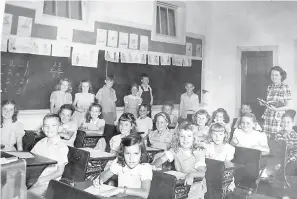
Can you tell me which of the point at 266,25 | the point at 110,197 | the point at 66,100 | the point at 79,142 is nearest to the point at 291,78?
A: the point at 266,25

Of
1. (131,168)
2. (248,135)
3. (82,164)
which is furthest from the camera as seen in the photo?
(248,135)

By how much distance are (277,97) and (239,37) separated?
464 millimetres

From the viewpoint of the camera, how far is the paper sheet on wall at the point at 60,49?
236cm

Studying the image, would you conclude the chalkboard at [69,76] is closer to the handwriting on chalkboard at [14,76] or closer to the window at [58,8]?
the handwriting on chalkboard at [14,76]

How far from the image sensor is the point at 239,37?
1984 millimetres

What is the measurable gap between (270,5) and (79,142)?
1.54 metres

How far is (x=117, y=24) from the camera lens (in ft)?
8.29

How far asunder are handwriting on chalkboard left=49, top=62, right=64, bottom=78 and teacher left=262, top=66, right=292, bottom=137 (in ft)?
5.09

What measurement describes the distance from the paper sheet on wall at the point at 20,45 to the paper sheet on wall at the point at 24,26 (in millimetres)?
37

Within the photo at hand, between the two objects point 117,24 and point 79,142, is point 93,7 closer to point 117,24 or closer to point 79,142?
point 117,24

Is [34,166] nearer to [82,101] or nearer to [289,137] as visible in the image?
[82,101]

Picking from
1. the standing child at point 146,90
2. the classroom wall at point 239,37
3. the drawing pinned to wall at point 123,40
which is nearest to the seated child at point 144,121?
the standing child at point 146,90

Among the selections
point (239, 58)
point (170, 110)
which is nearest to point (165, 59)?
point (170, 110)

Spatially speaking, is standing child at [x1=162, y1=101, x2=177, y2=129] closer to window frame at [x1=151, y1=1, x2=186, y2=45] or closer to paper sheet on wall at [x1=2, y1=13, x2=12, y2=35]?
window frame at [x1=151, y1=1, x2=186, y2=45]
